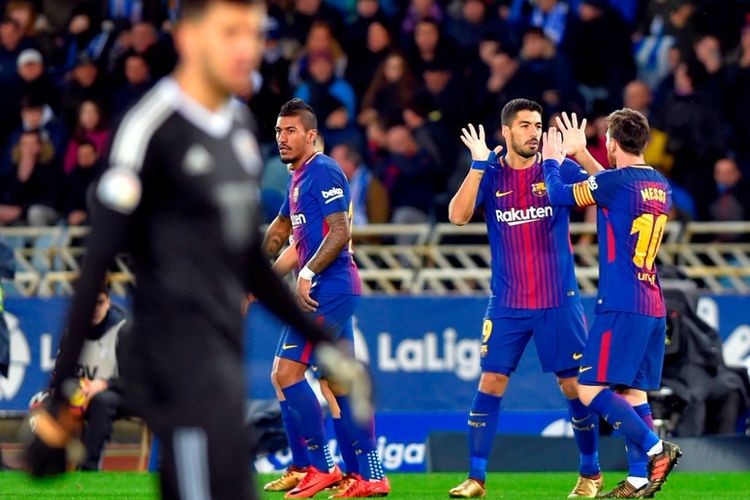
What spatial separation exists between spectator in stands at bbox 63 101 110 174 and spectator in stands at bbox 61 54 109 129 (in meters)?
0.39

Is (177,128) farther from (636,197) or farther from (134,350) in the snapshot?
(636,197)

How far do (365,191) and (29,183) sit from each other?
4354mm

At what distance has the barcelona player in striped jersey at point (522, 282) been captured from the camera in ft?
33.6

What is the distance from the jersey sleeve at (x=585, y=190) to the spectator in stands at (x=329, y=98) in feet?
24.6

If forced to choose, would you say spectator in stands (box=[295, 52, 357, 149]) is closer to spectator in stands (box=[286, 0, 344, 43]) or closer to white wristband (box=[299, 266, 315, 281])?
spectator in stands (box=[286, 0, 344, 43])

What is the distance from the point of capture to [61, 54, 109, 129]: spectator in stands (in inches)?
752

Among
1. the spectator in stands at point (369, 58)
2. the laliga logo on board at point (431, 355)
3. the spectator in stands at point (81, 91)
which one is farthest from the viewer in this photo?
the spectator in stands at point (81, 91)

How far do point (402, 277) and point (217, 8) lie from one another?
37.2ft

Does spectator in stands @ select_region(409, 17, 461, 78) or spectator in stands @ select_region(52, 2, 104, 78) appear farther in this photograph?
spectator in stands @ select_region(52, 2, 104, 78)

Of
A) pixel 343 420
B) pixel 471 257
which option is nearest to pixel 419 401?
pixel 471 257

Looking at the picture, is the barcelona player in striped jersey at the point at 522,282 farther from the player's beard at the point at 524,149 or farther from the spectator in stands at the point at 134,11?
the spectator in stands at the point at 134,11

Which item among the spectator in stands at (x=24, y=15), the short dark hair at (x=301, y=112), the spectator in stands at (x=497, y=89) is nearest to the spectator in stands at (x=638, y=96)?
the spectator in stands at (x=497, y=89)

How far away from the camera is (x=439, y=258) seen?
51.6 ft

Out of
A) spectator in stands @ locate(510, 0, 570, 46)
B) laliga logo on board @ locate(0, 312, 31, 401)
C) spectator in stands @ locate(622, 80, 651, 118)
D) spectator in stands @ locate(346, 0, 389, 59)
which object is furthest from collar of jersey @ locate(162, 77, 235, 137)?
spectator in stands @ locate(346, 0, 389, 59)
